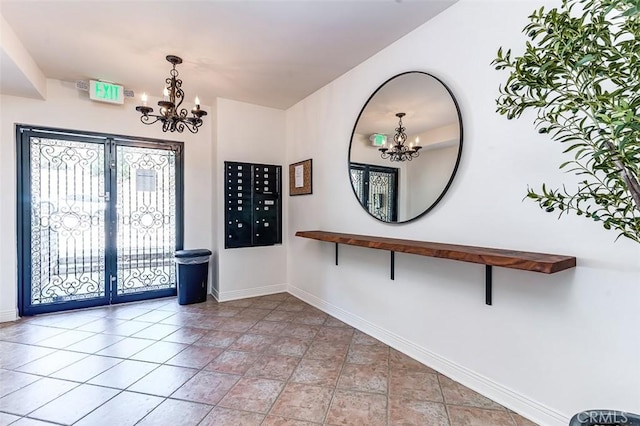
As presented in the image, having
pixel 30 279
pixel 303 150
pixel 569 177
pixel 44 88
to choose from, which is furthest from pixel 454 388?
pixel 44 88

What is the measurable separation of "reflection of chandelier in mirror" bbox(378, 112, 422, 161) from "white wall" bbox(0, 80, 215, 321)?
284 centimetres

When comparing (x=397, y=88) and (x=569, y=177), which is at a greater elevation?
(x=397, y=88)

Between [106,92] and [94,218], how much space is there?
1.55 metres

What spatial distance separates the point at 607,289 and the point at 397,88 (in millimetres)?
2026

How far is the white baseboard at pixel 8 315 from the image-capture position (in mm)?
3426

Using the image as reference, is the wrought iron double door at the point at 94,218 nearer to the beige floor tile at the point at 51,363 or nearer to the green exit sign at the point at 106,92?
the green exit sign at the point at 106,92

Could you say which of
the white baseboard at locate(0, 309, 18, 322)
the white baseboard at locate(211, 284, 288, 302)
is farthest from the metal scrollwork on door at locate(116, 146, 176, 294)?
the white baseboard at locate(0, 309, 18, 322)

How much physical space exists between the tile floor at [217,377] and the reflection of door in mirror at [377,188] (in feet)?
4.04

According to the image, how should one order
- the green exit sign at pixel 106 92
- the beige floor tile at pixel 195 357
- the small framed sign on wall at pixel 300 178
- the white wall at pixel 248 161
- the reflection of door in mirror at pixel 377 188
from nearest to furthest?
the beige floor tile at pixel 195 357 → the reflection of door in mirror at pixel 377 188 → the green exit sign at pixel 106 92 → the small framed sign on wall at pixel 300 178 → the white wall at pixel 248 161

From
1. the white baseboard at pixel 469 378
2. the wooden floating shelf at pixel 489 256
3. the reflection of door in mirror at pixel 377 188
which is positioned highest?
the reflection of door in mirror at pixel 377 188

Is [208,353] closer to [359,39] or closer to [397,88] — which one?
[397,88]

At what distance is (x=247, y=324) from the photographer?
Result: 337 centimetres

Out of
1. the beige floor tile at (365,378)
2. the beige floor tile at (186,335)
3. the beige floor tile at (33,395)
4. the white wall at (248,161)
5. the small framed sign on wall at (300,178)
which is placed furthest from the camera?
the white wall at (248,161)

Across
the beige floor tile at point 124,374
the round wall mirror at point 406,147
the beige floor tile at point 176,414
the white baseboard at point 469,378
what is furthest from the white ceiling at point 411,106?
A: the beige floor tile at point 124,374
